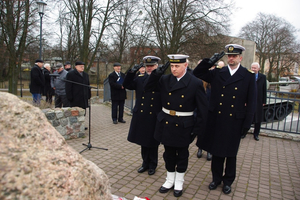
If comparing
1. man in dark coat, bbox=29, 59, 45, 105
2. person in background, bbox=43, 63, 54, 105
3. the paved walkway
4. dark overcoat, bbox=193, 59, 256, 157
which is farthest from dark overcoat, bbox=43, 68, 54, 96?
dark overcoat, bbox=193, 59, 256, 157

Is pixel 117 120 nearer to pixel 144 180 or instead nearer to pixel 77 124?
pixel 77 124

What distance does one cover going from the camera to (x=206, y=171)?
14.5 feet

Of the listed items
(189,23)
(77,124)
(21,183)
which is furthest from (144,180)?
(189,23)

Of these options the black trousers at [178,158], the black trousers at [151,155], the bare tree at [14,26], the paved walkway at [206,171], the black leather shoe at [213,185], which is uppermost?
the bare tree at [14,26]

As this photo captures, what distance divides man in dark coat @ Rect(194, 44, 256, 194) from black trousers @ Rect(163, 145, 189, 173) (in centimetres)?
42

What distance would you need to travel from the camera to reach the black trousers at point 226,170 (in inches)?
142

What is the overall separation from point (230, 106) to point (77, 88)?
457cm

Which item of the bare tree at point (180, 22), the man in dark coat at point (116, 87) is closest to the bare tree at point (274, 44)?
the bare tree at point (180, 22)

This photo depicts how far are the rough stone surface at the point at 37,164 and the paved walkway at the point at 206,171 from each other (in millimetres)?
1485

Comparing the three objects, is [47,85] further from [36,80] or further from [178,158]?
[178,158]

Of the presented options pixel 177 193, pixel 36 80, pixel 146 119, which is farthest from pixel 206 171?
pixel 36 80

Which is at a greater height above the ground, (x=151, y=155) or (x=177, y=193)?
(x=151, y=155)

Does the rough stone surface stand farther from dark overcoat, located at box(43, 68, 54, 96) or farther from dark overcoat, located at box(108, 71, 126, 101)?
dark overcoat, located at box(43, 68, 54, 96)

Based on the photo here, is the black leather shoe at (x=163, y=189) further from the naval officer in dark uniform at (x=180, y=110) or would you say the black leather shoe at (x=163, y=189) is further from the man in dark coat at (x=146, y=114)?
the man in dark coat at (x=146, y=114)
